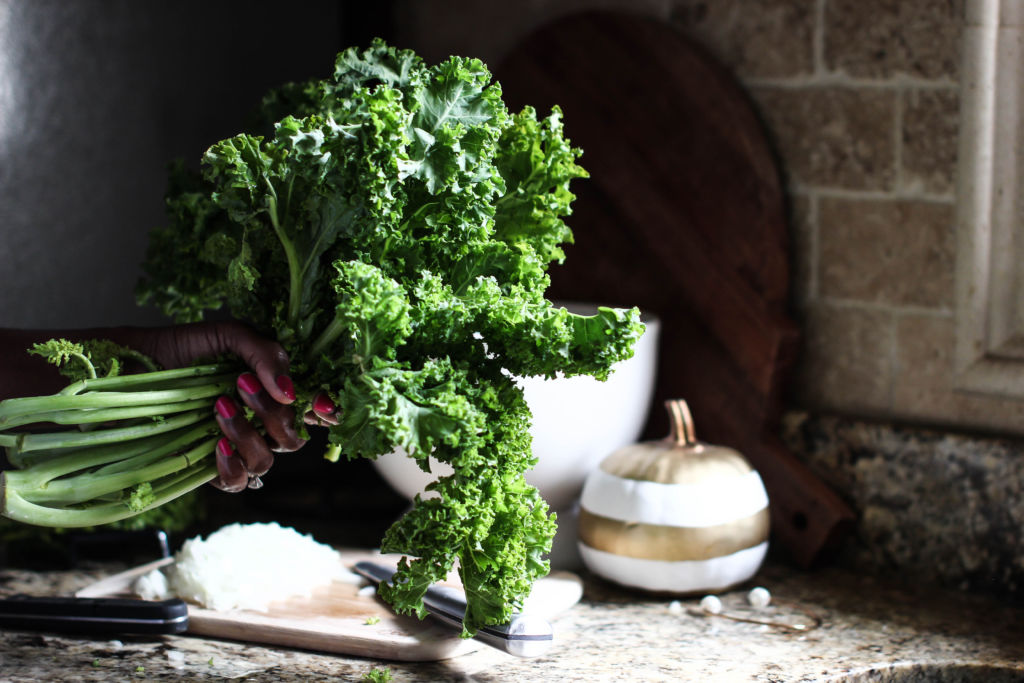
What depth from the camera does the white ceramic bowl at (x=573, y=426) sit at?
141cm

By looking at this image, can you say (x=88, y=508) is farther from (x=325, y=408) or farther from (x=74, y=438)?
(x=325, y=408)

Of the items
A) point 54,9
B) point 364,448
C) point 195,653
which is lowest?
point 195,653

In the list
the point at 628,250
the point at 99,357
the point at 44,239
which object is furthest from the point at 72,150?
the point at 628,250

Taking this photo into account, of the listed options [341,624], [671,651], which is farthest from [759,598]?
[341,624]

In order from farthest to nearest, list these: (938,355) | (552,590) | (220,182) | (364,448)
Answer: (938,355) → (552,590) → (220,182) → (364,448)

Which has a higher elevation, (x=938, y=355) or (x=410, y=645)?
(x=938, y=355)

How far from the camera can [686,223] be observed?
1630 mm

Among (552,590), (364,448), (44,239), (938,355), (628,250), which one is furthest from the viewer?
(628,250)

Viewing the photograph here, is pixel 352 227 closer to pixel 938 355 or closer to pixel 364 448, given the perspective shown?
pixel 364 448

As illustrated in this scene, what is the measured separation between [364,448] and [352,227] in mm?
221

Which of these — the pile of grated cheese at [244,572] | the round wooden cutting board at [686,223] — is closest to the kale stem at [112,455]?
the pile of grated cheese at [244,572]

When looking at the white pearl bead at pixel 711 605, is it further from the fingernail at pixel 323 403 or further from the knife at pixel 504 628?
the fingernail at pixel 323 403

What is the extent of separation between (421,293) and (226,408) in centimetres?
27

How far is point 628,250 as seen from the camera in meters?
1.71
